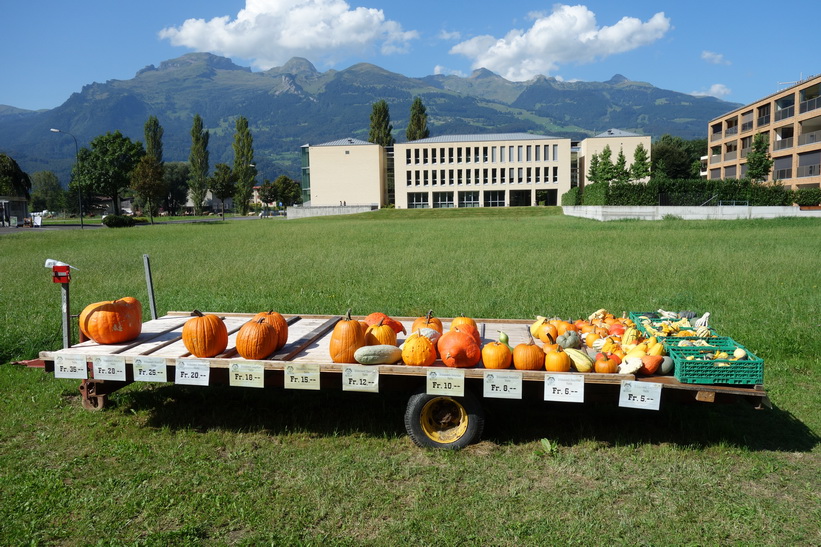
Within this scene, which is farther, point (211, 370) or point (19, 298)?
point (19, 298)

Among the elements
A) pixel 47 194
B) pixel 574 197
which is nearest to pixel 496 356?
pixel 574 197

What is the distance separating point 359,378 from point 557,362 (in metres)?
1.54

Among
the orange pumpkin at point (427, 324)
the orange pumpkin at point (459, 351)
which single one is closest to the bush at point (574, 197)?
the orange pumpkin at point (427, 324)

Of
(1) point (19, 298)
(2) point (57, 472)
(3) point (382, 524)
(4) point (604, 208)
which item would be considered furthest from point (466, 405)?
(4) point (604, 208)

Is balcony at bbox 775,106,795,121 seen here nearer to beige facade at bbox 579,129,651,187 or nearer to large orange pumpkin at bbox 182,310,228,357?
beige facade at bbox 579,129,651,187

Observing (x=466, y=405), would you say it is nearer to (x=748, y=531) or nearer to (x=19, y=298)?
(x=748, y=531)

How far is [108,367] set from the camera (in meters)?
4.75

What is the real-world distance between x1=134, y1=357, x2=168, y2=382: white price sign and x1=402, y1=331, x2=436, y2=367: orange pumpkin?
1.92 metres

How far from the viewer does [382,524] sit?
351 cm

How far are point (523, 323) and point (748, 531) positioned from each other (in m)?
3.19

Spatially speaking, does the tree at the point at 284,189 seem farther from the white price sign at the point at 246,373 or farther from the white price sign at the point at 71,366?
the white price sign at the point at 246,373

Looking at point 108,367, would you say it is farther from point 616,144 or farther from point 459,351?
point 616,144

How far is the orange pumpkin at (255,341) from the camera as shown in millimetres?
4762

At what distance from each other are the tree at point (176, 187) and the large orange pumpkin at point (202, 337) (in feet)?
388
